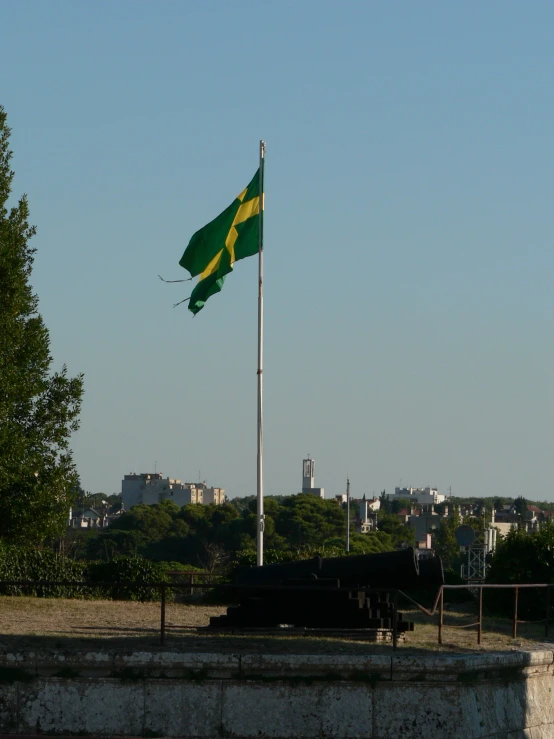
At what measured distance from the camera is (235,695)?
36.1 ft

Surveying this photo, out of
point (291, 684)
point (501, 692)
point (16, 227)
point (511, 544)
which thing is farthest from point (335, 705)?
point (16, 227)

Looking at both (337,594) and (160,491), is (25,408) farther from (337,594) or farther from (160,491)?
(160,491)

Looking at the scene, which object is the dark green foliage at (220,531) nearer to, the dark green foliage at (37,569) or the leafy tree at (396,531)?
the leafy tree at (396,531)

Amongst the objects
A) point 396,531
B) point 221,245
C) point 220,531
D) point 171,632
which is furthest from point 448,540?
point 171,632

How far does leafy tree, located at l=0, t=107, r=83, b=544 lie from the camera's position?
19.3 meters

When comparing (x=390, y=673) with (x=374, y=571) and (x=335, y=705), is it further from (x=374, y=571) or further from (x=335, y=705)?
(x=374, y=571)

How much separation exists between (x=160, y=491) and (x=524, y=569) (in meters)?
143

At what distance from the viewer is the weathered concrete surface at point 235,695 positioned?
10977 millimetres

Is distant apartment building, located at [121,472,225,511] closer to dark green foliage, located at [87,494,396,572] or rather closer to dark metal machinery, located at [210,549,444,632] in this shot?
dark green foliage, located at [87,494,396,572]

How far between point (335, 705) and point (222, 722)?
1.15m

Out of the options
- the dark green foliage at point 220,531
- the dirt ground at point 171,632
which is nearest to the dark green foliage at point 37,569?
the dirt ground at point 171,632

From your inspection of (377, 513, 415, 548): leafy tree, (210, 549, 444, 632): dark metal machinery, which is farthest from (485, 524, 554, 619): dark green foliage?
(377, 513, 415, 548): leafy tree

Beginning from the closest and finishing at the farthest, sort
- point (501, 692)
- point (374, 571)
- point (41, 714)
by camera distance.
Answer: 1. point (41, 714)
2. point (501, 692)
3. point (374, 571)

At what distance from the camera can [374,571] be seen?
13641 mm
